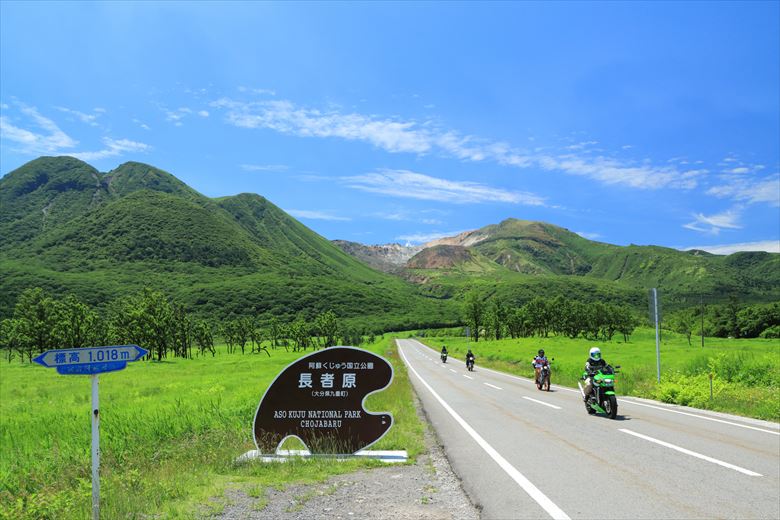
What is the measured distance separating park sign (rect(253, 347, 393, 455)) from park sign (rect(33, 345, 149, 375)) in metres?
3.82

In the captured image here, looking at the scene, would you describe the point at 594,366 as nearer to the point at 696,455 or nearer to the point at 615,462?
the point at 696,455

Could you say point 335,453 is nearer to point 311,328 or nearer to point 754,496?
point 754,496

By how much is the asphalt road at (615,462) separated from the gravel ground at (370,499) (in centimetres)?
38

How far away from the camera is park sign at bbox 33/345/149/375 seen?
5.41m

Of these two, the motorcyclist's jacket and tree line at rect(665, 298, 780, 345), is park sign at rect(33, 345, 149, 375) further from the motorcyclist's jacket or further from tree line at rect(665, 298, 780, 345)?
tree line at rect(665, 298, 780, 345)

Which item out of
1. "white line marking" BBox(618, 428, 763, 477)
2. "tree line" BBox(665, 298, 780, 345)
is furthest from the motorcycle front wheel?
"tree line" BBox(665, 298, 780, 345)

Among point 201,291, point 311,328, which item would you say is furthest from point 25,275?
point 311,328

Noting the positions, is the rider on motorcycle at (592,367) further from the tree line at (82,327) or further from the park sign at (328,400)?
the tree line at (82,327)

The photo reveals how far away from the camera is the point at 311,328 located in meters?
108

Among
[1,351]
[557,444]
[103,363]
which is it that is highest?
[103,363]

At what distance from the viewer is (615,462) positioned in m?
8.51

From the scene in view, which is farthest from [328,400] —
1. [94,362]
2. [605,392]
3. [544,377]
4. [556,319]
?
[556,319]

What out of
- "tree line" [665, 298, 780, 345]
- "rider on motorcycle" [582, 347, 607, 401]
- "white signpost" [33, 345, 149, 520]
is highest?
"white signpost" [33, 345, 149, 520]

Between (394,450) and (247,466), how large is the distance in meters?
2.78
